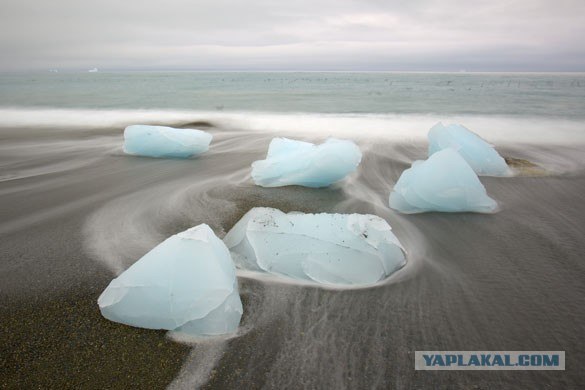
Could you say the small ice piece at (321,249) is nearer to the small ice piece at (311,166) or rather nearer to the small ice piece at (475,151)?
the small ice piece at (311,166)

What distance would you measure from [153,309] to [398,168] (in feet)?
13.7

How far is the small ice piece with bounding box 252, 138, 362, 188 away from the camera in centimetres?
409

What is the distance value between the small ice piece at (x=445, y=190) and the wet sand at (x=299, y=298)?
0.41ft

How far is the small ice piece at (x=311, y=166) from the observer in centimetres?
409

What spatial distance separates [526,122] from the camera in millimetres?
10023

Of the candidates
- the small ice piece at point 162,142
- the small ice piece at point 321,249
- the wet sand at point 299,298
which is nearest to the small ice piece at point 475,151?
the wet sand at point 299,298

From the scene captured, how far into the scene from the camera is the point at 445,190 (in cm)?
341

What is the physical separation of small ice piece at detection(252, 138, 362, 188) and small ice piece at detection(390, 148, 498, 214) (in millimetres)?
837

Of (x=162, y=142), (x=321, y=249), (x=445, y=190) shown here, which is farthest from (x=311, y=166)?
(x=162, y=142)

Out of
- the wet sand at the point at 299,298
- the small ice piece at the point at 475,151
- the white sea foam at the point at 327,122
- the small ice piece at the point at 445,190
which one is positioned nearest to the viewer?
the wet sand at the point at 299,298

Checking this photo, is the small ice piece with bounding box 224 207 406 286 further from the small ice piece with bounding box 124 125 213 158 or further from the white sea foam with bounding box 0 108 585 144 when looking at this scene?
the white sea foam with bounding box 0 108 585 144

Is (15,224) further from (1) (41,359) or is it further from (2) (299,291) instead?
(2) (299,291)

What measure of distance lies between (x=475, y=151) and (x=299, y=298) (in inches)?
146

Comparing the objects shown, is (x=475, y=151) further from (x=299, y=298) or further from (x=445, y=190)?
(x=299, y=298)
